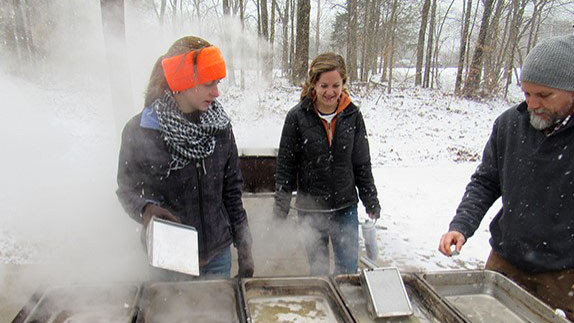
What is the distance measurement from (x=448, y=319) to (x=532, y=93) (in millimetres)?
1047

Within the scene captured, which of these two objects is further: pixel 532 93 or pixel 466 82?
pixel 466 82

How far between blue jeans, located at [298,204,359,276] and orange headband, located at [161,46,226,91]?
1.28 metres

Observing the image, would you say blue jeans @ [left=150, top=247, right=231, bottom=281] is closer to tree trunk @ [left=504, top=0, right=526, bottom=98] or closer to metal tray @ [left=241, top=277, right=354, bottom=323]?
metal tray @ [left=241, top=277, right=354, bottom=323]

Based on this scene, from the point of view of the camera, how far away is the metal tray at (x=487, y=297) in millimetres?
1478

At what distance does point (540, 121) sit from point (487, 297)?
82 cm

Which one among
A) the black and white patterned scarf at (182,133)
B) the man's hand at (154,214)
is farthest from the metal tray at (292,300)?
the black and white patterned scarf at (182,133)

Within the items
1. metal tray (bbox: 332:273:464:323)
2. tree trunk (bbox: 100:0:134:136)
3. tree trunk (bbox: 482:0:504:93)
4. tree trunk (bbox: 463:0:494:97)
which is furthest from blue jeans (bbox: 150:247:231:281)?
tree trunk (bbox: 482:0:504:93)

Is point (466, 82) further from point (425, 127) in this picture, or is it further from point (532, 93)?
point (532, 93)

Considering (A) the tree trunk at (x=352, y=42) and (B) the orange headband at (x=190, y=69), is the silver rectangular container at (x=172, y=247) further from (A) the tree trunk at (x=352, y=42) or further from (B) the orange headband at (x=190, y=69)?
(A) the tree trunk at (x=352, y=42)

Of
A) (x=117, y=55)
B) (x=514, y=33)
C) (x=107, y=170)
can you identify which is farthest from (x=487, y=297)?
(x=514, y=33)

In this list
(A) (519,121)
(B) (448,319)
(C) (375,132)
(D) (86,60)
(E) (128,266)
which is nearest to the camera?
(B) (448,319)

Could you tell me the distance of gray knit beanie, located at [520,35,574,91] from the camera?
1.56 metres

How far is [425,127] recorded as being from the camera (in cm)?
1187

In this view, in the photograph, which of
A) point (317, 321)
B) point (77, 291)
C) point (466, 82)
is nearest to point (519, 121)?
point (317, 321)
